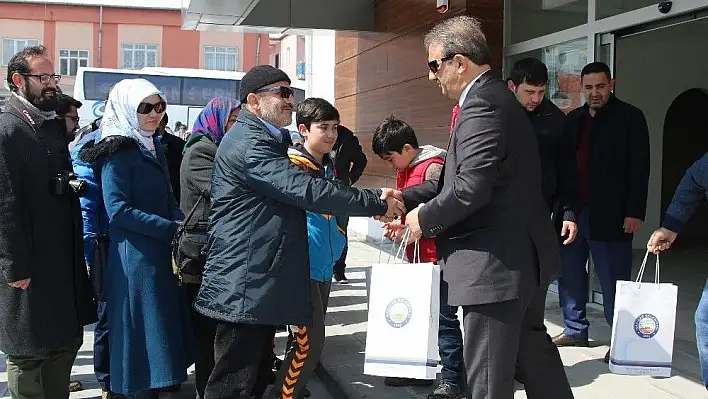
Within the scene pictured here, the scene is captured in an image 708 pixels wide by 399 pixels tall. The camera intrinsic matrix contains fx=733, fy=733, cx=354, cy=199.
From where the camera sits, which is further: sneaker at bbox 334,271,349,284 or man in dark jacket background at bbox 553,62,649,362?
sneaker at bbox 334,271,349,284

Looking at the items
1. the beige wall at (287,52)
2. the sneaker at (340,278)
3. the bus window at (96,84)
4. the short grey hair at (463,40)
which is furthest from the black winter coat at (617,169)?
the beige wall at (287,52)

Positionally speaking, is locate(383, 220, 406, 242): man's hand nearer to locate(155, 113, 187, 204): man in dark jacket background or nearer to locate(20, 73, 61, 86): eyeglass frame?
locate(20, 73, 61, 86): eyeglass frame

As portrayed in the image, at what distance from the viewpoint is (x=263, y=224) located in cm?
316

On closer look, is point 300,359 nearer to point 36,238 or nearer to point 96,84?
point 36,238

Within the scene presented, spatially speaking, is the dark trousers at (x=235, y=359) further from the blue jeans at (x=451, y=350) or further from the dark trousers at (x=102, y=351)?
the dark trousers at (x=102, y=351)

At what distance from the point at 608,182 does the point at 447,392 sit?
185cm

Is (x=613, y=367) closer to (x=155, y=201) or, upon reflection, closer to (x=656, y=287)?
(x=656, y=287)

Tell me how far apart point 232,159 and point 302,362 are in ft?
3.71

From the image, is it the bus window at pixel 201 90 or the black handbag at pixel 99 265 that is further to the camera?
the bus window at pixel 201 90

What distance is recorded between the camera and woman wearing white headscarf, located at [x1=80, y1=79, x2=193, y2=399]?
3.57 meters

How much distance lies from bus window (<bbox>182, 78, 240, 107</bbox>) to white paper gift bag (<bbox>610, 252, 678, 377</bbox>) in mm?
19837

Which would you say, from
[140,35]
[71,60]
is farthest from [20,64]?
[71,60]

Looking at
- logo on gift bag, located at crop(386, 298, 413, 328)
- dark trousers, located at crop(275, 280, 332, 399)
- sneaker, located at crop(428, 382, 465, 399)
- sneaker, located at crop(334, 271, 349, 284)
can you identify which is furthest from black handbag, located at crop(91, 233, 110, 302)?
sneaker, located at crop(334, 271, 349, 284)

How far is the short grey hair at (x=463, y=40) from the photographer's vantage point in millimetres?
2932
